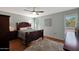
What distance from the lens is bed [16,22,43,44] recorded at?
117 centimetres

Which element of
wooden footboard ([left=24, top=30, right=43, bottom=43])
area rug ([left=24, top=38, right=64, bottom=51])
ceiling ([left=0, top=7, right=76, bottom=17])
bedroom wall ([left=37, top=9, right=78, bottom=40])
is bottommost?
area rug ([left=24, top=38, right=64, bottom=51])

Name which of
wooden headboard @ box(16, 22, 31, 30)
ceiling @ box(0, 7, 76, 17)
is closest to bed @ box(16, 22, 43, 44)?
wooden headboard @ box(16, 22, 31, 30)

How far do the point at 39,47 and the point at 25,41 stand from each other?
19 centimetres

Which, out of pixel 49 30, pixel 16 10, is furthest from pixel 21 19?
pixel 49 30

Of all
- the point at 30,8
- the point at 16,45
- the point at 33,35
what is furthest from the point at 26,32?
the point at 30,8

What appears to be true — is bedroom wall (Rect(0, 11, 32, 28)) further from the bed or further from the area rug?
the area rug

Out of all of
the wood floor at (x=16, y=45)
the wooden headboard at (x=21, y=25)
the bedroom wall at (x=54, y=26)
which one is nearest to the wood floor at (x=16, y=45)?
the wood floor at (x=16, y=45)

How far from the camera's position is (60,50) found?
3.86 ft

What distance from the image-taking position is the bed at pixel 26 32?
117cm
